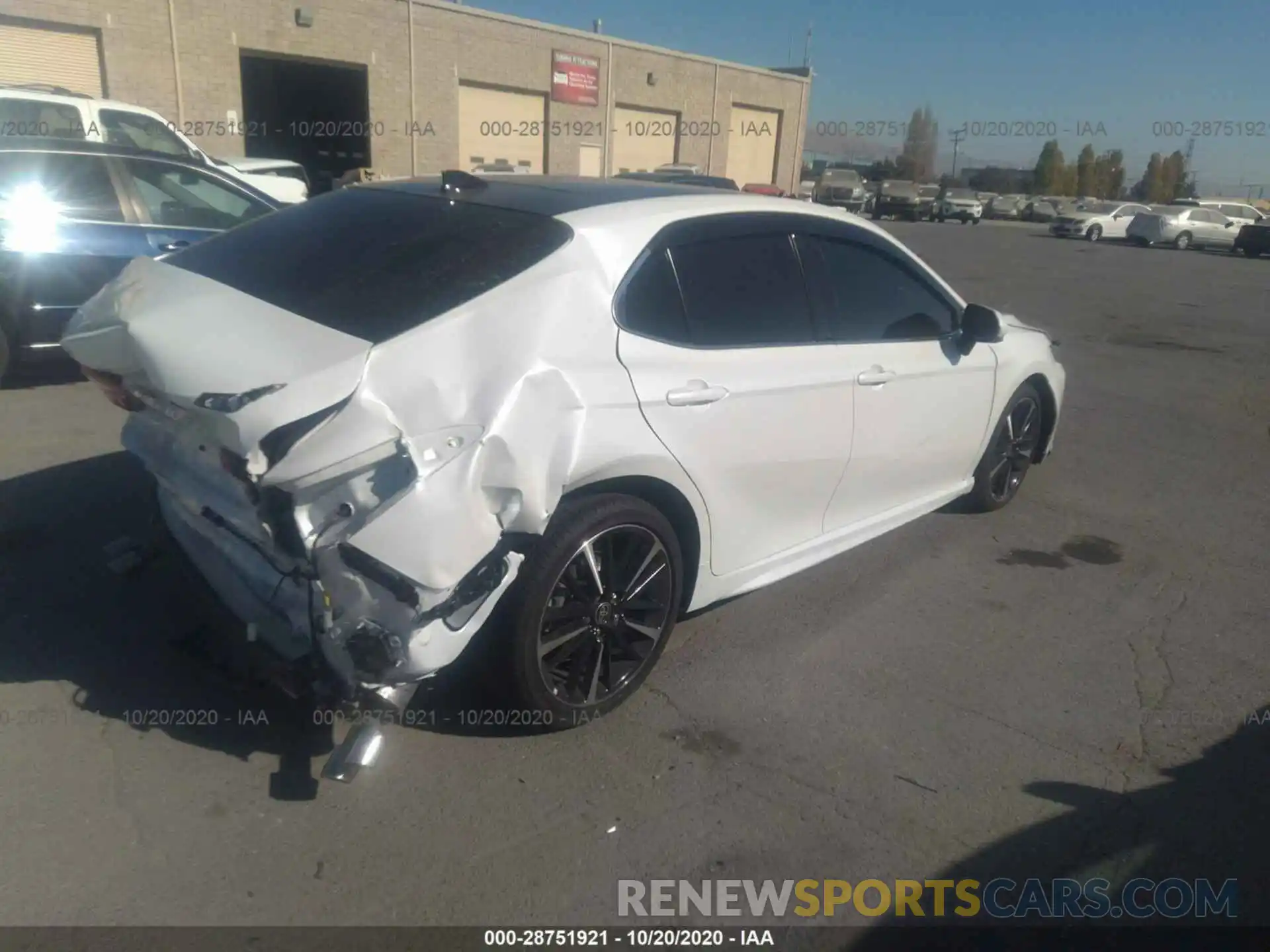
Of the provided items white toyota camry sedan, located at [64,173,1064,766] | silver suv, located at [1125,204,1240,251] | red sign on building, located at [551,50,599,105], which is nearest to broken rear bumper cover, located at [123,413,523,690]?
white toyota camry sedan, located at [64,173,1064,766]

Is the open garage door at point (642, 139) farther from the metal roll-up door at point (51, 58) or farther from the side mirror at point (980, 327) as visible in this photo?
the side mirror at point (980, 327)

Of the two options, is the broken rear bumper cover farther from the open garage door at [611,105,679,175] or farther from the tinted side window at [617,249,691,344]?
the open garage door at [611,105,679,175]

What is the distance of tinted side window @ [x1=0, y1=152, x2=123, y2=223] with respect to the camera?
6332mm

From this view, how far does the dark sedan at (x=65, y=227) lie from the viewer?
632 cm

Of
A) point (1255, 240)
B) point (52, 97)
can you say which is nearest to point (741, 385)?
point (52, 97)

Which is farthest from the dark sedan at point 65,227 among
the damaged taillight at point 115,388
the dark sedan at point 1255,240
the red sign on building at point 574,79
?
the dark sedan at point 1255,240

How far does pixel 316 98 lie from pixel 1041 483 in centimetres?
2731

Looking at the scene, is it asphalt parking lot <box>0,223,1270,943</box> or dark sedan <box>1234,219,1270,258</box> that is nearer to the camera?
asphalt parking lot <box>0,223,1270,943</box>

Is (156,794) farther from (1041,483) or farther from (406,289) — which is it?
(1041,483)

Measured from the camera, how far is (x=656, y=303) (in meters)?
3.35

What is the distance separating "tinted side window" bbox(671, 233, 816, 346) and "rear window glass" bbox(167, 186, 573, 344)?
55 centimetres
